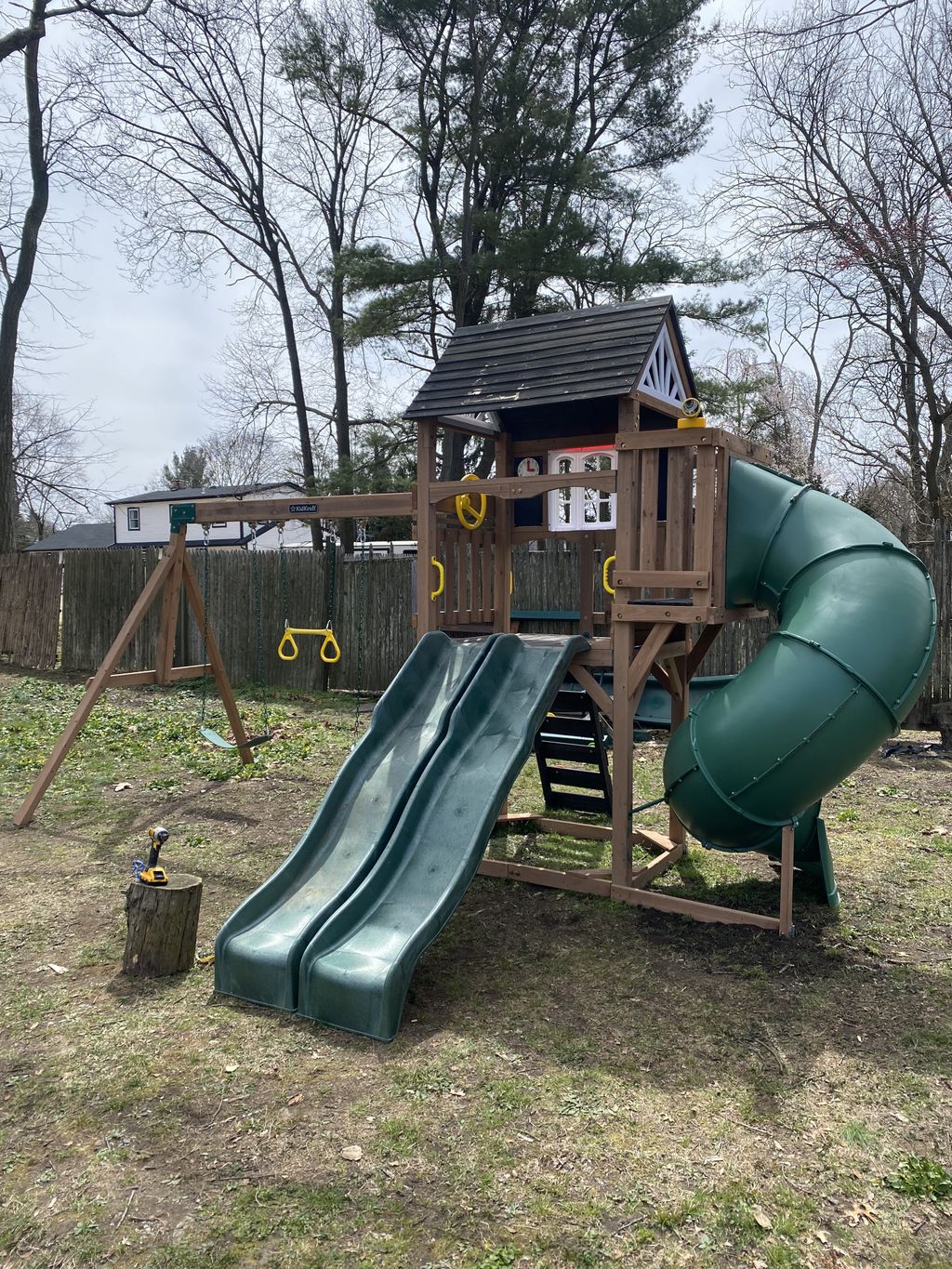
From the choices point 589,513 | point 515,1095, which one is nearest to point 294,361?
point 589,513

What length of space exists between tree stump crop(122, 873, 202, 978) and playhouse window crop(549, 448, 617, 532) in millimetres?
3819

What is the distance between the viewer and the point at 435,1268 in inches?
101

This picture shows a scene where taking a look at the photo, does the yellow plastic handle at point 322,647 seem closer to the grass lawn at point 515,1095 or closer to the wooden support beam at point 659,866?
the grass lawn at point 515,1095

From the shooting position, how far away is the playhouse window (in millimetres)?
6781

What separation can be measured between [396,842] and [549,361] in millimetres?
3369

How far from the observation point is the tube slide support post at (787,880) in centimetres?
474

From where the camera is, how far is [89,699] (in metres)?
7.56

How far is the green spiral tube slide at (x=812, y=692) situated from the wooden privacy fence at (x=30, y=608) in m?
13.9

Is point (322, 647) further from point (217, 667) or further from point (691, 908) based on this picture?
point (691, 908)

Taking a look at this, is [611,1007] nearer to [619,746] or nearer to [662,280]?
[619,746]

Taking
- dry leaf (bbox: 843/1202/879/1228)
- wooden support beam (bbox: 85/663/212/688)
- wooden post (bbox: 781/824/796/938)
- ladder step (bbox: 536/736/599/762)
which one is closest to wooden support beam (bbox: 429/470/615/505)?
ladder step (bbox: 536/736/599/762)

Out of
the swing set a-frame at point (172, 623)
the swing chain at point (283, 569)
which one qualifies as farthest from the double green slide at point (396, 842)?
the swing chain at point (283, 569)

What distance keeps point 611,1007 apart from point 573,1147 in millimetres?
1073

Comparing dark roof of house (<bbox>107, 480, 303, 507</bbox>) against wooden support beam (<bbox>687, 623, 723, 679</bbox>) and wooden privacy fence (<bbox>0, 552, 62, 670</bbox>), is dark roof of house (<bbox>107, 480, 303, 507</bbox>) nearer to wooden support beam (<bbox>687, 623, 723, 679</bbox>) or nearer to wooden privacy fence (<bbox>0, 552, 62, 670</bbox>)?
wooden privacy fence (<bbox>0, 552, 62, 670</bbox>)
